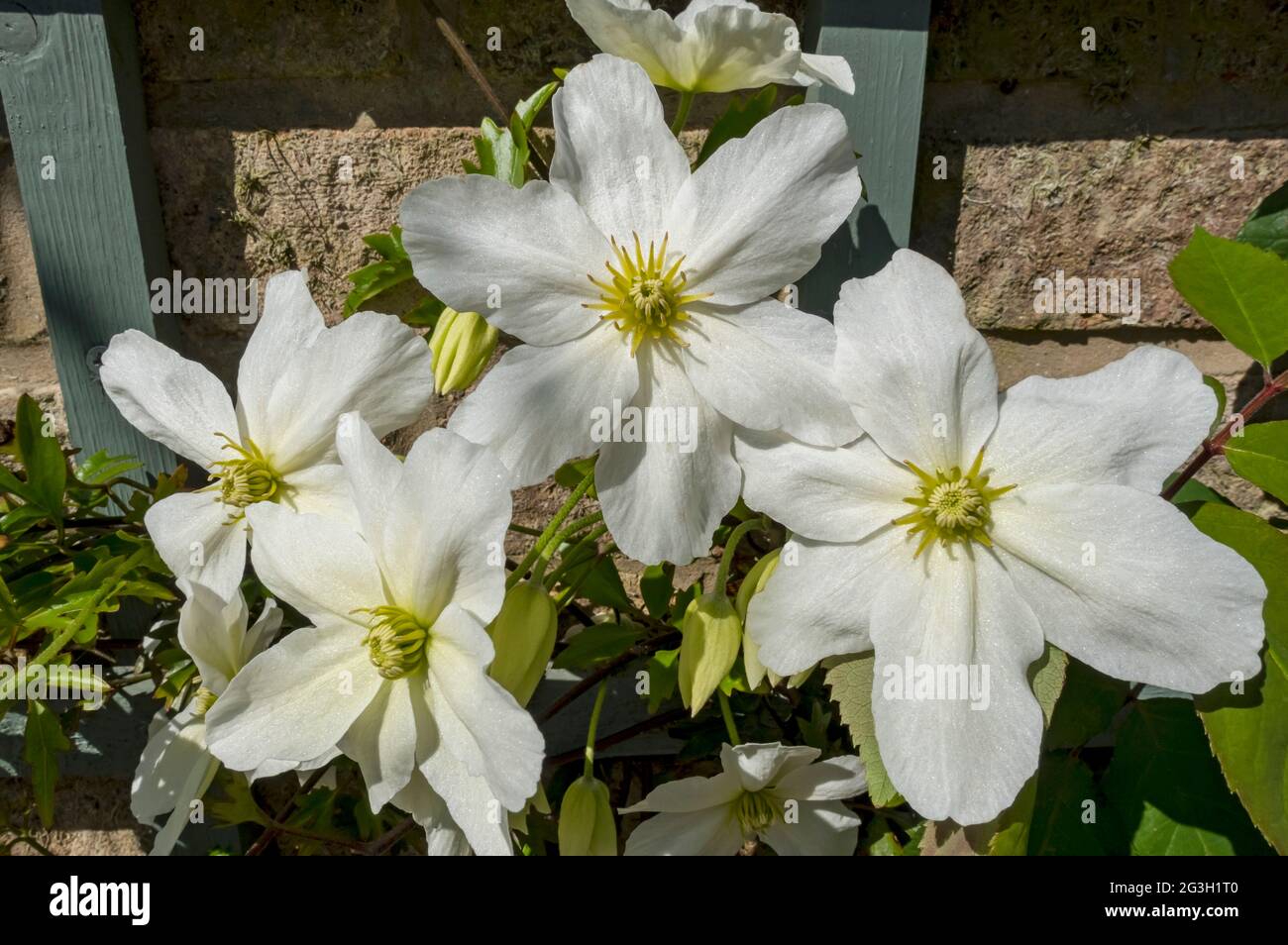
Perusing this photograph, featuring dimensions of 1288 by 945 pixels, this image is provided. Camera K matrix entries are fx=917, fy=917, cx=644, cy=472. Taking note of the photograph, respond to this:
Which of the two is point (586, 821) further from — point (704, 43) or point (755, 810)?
point (704, 43)

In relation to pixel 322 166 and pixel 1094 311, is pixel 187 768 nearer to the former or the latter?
pixel 322 166

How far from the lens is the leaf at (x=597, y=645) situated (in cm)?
81

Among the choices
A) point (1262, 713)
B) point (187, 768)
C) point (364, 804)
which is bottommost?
point (364, 804)

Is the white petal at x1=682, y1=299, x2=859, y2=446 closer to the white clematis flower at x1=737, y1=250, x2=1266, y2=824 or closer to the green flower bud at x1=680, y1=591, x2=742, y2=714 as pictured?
the white clematis flower at x1=737, y1=250, x2=1266, y2=824

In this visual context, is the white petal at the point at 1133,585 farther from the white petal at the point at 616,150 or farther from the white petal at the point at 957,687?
the white petal at the point at 616,150

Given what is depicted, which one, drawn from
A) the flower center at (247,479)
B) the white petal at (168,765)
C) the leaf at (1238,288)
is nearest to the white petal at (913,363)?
the leaf at (1238,288)

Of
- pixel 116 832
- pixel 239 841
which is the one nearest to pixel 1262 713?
pixel 239 841

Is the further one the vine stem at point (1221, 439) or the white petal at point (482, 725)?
the vine stem at point (1221, 439)

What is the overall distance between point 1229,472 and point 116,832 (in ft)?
4.53

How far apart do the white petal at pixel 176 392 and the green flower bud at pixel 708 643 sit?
0.39 metres

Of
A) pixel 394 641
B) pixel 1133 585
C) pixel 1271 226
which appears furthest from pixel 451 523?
pixel 1271 226

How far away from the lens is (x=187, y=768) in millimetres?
760

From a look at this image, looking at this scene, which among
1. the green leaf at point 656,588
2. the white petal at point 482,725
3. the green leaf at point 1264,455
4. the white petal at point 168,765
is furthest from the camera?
the green leaf at point 656,588

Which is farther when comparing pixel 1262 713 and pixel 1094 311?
pixel 1094 311
